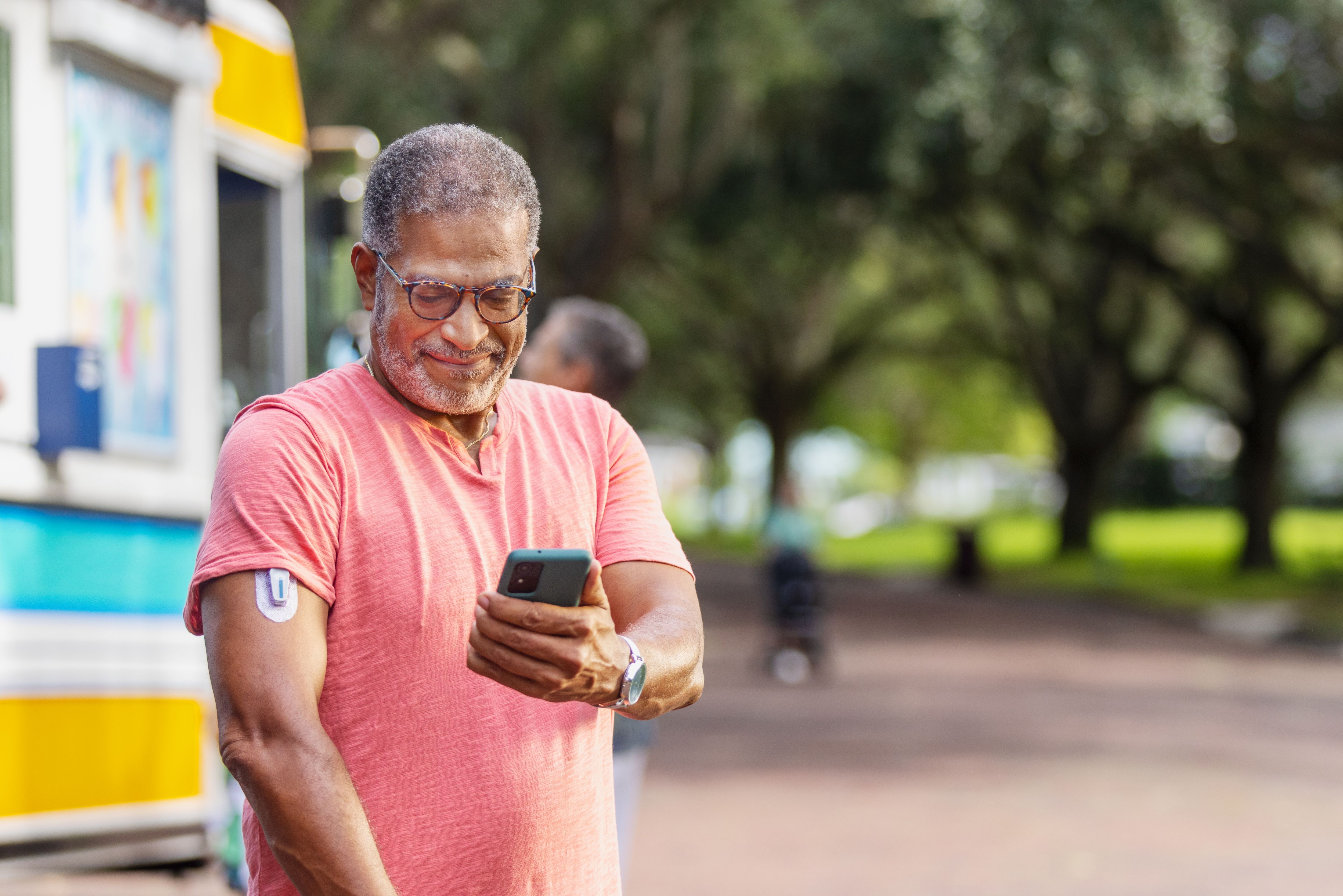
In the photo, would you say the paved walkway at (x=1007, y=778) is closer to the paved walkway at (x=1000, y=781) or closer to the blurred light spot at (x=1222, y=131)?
the paved walkway at (x=1000, y=781)

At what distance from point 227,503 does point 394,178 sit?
45 centimetres

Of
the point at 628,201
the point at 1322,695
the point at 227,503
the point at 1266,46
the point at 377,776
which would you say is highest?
the point at 1266,46

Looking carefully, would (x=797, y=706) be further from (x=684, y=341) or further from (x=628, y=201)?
(x=684, y=341)

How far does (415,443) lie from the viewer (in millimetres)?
2139

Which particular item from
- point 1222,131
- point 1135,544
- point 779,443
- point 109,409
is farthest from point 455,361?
point 1135,544

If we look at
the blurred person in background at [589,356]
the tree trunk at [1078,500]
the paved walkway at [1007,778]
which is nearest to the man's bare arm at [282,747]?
the blurred person in background at [589,356]

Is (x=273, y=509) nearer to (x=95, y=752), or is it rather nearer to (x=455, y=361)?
(x=455, y=361)

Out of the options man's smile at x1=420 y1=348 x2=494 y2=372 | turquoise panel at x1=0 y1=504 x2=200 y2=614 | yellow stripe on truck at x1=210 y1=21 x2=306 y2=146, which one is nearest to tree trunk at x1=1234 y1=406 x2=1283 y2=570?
yellow stripe on truck at x1=210 y1=21 x2=306 y2=146

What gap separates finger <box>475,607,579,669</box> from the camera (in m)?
1.93

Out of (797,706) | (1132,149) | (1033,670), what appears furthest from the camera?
(1132,149)

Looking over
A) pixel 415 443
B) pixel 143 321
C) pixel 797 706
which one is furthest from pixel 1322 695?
pixel 415 443

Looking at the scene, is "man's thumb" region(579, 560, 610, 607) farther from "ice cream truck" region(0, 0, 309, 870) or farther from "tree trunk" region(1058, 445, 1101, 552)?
"tree trunk" region(1058, 445, 1101, 552)

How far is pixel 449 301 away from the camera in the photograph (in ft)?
7.11

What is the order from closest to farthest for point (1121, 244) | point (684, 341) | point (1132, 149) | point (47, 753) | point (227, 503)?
point (227, 503), point (47, 753), point (1132, 149), point (1121, 244), point (684, 341)
